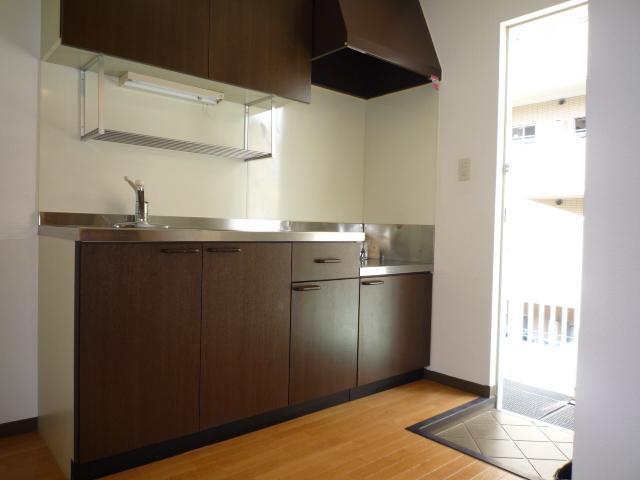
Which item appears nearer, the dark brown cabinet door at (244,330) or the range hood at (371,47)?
the dark brown cabinet door at (244,330)

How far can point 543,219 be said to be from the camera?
4.49 metres

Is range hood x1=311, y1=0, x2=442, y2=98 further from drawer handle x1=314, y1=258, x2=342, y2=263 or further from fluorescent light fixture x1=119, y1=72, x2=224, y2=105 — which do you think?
drawer handle x1=314, y1=258, x2=342, y2=263

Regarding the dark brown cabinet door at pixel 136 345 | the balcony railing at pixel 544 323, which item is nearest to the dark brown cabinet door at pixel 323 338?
the dark brown cabinet door at pixel 136 345

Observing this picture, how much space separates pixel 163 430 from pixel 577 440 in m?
1.46

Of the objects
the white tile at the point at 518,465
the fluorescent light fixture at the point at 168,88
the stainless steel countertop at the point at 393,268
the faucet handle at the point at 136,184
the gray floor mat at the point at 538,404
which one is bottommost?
the gray floor mat at the point at 538,404

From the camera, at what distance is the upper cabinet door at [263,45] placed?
2178 mm

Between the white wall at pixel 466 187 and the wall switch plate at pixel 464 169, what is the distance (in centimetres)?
2

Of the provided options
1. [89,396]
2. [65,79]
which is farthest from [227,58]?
[89,396]

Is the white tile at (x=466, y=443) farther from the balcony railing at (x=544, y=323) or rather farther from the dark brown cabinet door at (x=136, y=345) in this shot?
the balcony railing at (x=544, y=323)

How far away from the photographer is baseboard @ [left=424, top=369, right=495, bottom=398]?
269 cm

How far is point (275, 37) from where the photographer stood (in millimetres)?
2383

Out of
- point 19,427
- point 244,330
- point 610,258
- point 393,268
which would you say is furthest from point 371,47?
point 19,427

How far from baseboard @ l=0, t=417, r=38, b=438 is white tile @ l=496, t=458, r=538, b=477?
2.07 meters

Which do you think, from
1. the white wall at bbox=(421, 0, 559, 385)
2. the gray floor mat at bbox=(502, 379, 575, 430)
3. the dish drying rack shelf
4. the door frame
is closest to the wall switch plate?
the white wall at bbox=(421, 0, 559, 385)
